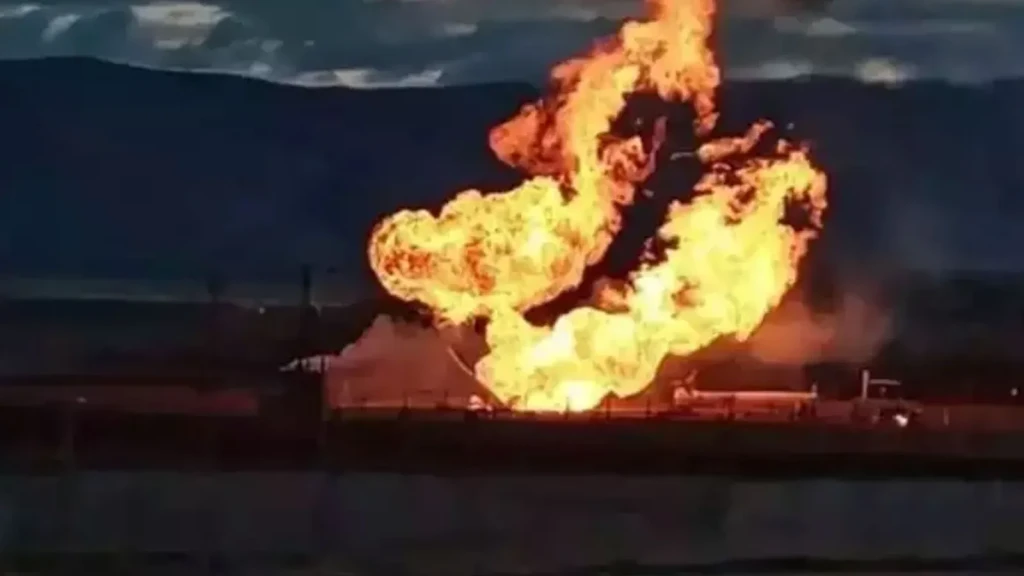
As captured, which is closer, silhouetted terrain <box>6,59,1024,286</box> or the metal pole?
the metal pole

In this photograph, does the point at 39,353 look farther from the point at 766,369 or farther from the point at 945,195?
the point at 945,195

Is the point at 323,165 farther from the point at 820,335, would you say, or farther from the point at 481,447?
the point at 820,335

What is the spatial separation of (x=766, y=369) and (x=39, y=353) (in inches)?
48.3

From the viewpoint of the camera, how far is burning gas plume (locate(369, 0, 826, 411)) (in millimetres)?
3168

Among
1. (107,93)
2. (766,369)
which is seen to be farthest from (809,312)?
(107,93)

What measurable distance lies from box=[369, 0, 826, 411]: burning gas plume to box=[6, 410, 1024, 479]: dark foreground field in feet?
0.62

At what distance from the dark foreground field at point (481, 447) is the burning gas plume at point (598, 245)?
7.5 inches

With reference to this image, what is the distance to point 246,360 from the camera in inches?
128

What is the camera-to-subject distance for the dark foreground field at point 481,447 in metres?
2.97

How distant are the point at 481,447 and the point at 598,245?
441 millimetres

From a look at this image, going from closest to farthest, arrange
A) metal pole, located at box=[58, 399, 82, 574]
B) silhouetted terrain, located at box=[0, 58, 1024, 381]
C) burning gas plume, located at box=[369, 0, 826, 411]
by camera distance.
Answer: metal pole, located at box=[58, 399, 82, 574]
burning gas plume, located at box=[369, 0, 826, 411]
silhouetted terrain, located at box=[0, 58, 1024, 381]

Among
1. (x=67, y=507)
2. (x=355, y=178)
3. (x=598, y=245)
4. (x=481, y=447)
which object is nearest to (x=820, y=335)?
(x=598, y=245)

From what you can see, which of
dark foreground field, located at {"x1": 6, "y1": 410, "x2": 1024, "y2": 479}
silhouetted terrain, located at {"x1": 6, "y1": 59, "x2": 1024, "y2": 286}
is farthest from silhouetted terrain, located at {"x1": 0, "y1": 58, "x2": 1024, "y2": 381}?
dark foreground field, located at {"x1": 6, "y1": 410, "x2": 1024, "y2": 479}

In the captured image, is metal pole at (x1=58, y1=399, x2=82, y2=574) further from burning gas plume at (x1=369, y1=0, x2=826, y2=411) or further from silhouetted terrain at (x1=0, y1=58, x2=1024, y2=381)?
burning gas plume at (x1=369, y1=0, x2=826, y2=411)
